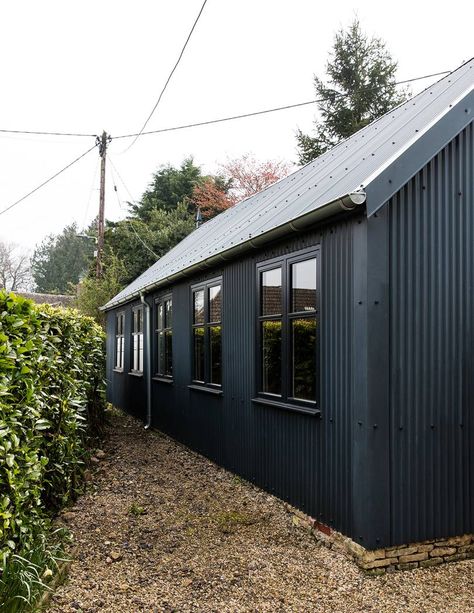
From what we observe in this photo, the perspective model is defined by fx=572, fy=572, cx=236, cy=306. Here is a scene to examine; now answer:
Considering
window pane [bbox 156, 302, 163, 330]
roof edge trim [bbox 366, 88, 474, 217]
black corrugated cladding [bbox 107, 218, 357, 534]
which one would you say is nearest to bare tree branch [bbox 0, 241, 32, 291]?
window pane [bbox 156, 302, 163, 330]

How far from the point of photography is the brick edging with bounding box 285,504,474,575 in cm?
457

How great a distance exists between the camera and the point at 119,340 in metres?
16.8

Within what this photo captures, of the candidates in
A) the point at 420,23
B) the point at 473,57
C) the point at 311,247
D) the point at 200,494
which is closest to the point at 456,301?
the point at 311,247

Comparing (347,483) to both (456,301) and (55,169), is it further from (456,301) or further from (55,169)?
(55,169)

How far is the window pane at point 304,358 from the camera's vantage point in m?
5.68

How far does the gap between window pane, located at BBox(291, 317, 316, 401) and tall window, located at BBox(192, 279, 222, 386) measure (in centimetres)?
241

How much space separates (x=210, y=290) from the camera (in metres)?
8.77

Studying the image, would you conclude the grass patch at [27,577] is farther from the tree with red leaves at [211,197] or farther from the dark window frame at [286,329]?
the tree with red leaves at [211,197]

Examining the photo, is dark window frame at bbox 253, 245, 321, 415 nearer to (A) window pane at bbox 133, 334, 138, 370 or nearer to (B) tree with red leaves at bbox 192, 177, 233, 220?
(A) window pane at bbox 133, 334, 138, 370

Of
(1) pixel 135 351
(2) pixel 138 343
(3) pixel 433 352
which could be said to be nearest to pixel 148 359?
(2) pixel 138 343

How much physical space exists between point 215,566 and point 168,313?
7.10 meters

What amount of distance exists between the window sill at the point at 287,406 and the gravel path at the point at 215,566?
Answer: 1059mm

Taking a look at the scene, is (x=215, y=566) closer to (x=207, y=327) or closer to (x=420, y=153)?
(x=420, y=153)

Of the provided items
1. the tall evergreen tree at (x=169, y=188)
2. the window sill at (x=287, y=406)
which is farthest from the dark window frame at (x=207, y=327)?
the tall evergreen tree at (x=169, y=188)
